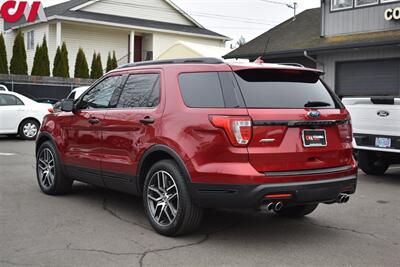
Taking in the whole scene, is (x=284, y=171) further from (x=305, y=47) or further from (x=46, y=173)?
(x=305, y=47)

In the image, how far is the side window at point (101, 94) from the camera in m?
6.59

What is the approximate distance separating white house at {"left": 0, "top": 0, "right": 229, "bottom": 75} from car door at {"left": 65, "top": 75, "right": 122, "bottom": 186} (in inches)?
973

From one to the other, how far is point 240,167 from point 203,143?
1.43 ft

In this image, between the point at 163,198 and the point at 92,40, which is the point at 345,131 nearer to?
the point at 163,198

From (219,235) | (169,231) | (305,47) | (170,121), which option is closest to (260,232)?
(219,235)

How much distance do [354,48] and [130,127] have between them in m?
12.3

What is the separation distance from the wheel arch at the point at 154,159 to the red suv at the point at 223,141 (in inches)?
0.4

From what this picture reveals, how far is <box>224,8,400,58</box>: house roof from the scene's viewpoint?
642 inches

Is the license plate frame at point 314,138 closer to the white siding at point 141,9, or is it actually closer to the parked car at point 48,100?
the parked car at point 48,100

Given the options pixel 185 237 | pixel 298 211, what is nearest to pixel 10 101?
pixel 298 211

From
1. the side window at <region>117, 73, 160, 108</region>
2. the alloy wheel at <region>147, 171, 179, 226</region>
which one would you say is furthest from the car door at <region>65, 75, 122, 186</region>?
the alloy wheel at <region>147, 171, 179, 226</region>

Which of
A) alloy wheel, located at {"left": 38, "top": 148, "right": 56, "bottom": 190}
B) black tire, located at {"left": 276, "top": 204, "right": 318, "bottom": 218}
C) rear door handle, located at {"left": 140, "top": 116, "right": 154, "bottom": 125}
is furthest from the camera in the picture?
alloy wheel, located at {"left": 38, "top": 148, "right": 56, "bottom": 190}

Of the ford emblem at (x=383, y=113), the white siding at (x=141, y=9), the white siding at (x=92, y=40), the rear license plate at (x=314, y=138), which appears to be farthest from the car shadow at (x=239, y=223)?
the white siding at (x=141, y=9)

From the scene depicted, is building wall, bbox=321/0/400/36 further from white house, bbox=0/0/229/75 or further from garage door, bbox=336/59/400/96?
white house, bbox=0/0/229/75
